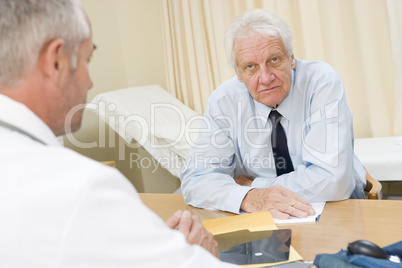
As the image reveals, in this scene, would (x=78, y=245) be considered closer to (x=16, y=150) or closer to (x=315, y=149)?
(x=16, y=150)

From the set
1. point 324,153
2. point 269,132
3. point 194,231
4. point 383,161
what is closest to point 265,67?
point 269,132

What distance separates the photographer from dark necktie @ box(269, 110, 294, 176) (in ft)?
6.22

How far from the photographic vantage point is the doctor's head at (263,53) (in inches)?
71.6

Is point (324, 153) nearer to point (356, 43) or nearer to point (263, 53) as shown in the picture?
point (263, 53)

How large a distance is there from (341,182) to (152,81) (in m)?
3.34

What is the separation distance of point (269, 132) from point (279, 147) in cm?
7

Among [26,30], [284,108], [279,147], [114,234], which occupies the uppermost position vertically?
[26,30]

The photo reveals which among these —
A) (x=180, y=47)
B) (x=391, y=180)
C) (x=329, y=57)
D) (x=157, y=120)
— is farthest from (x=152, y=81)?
(x=391, y=180)

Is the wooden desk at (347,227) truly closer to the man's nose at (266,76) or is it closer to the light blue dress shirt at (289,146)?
the light blue dress shirt at (289,146)

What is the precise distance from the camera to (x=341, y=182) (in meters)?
1.59

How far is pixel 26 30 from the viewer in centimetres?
74

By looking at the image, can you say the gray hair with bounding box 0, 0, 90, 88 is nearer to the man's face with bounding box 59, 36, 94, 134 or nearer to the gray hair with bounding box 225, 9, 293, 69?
the man's face with bounding box 59, 36, 94, 134

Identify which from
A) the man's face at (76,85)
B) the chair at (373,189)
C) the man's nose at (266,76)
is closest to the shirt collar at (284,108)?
the man's nose at (266,76)

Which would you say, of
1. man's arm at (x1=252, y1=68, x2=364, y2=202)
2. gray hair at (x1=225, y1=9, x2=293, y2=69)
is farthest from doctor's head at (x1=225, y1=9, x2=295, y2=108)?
man's arm at (x1=252, y1=68, x2=364, y2=202)
